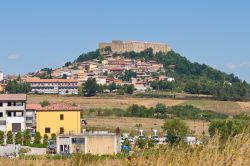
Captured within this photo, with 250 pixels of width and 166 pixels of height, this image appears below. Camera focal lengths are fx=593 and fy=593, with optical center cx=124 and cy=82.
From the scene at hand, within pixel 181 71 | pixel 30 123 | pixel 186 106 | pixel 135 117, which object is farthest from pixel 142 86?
pixel 30 123

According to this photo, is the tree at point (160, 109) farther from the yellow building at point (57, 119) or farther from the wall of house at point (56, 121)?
the wall of house at point (56, 121)

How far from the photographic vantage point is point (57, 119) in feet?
145

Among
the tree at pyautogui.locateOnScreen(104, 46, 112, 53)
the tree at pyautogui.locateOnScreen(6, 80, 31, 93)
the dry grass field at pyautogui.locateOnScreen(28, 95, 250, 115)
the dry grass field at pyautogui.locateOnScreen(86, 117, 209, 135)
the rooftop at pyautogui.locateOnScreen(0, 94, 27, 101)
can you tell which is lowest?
the dry grass field at pyautogui.locateOnScreen(86, 117, 209, 135)

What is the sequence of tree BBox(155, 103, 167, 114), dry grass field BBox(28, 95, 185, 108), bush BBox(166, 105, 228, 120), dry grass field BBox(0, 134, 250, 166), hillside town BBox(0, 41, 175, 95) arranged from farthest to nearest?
hillside town BBox(0, 41, 175, 95), dry grass field BBox(28, 95, 185, 108), tree BBox(155, 103, 167, 114), bush BBox(166, 105, 228, 120), dry grass field BBox(0, 134, 250, 166)

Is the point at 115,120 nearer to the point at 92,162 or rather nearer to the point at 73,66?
the point at 92,162

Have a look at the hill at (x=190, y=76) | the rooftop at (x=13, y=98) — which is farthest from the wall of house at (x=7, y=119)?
the hill at (x=190, y=76)

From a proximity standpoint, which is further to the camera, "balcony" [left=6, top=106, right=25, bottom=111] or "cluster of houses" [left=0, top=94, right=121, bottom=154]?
"balcony" [left=6, top=106, right=25, bottom=111]

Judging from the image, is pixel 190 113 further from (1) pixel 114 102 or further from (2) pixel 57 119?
(2) pixel 57 119

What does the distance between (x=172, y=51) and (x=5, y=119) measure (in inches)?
5585

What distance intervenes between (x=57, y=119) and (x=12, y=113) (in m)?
4.37

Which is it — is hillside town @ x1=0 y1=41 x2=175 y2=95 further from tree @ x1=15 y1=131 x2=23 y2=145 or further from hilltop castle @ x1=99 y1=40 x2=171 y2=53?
tree @ x1=15 y1=131 x2=23 y2=145

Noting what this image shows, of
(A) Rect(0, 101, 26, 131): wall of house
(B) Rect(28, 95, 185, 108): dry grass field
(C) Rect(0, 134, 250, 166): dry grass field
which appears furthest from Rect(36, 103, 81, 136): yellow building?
(C) Rect(0, 134, 250, 166): dry grass field

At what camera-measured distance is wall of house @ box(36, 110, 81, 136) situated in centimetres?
4397

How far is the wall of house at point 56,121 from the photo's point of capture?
144ft
